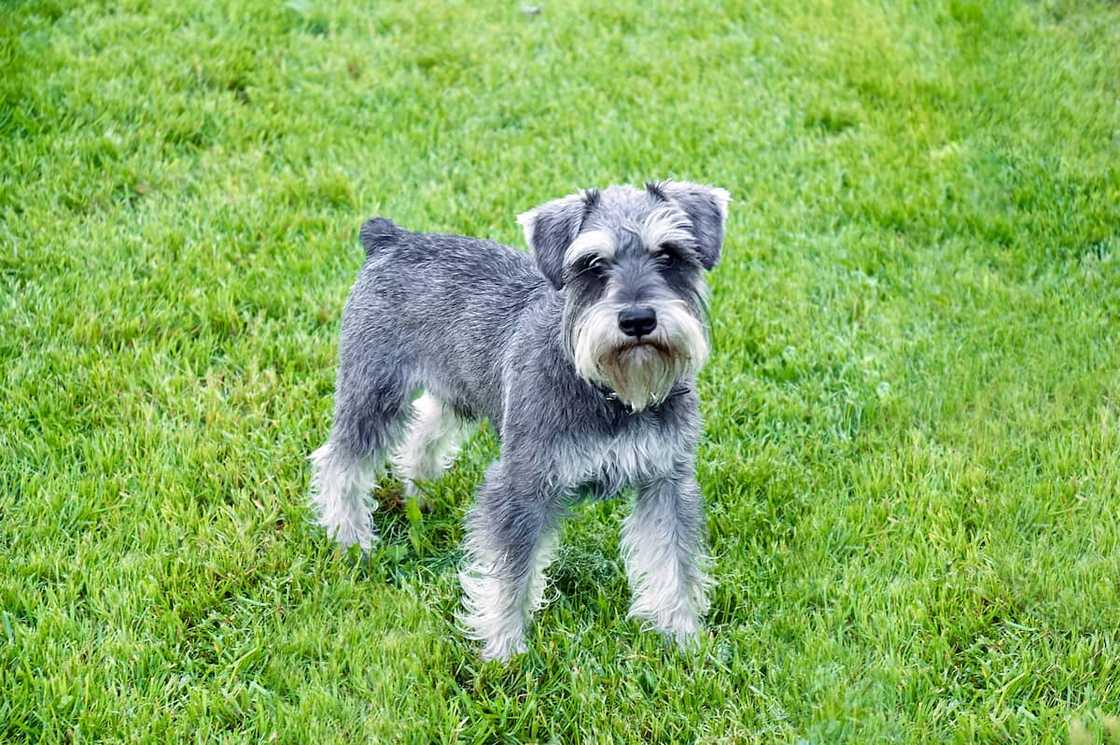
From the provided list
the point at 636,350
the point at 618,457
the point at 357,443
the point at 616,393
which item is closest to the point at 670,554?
the point at 618,457

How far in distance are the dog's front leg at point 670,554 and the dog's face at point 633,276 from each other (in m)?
0.47

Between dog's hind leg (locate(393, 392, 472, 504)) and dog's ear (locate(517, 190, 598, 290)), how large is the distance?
1.40 meters

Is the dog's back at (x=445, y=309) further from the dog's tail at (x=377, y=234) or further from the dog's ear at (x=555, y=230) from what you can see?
the dog's ear at (x=555, y=230)

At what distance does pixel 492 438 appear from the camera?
595cm

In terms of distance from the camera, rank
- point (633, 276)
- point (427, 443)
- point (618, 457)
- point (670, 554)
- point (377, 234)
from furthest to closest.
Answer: point (427, 443), point (377, 234), point (670, 554), point (618, 457), point (633, 276)

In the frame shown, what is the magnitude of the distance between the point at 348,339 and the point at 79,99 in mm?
4054

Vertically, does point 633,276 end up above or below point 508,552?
above

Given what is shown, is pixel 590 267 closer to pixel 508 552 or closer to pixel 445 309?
pixel 445 309

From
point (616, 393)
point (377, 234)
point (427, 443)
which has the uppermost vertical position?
point (616, 393)

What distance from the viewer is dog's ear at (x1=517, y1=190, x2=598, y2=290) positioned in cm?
430

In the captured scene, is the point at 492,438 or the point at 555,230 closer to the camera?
the point at 555,230

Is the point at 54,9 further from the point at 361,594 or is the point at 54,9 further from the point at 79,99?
the point at 361,594

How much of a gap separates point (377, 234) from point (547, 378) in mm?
1405

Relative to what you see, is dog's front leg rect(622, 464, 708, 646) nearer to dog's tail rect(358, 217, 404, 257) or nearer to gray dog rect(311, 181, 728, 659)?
gray dog rect(311, 181, 728, 659)
